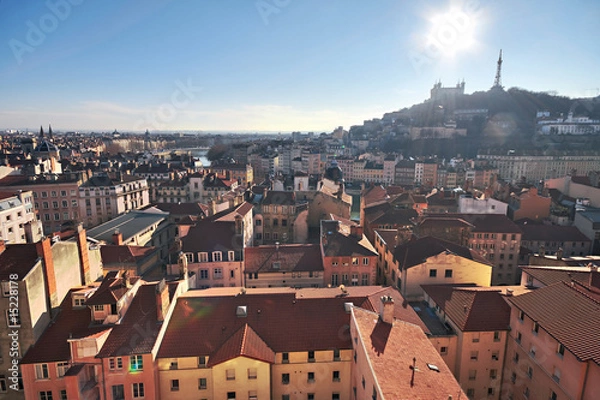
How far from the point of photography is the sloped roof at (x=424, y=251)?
120ft

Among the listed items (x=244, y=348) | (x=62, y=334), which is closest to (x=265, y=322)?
(x=244, y=348)

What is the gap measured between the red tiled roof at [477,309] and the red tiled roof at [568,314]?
6.01 ft

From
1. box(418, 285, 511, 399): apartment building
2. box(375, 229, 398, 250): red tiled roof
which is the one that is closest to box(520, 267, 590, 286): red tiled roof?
box(418, 285, 511, 399): apartment building

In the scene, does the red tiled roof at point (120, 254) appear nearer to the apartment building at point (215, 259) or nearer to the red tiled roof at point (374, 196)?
the apartment building at point (215, 259)

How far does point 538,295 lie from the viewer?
85.1ft

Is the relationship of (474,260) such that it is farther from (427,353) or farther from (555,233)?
(555,233)

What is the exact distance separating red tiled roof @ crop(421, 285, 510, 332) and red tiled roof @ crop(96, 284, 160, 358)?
22433 millimetres

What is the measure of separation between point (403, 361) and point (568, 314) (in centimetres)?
1152

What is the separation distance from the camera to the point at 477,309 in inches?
1120

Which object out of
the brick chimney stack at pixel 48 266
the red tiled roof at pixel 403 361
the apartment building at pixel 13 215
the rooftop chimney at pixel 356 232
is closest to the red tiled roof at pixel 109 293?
the brick chimney stack at pixel 48 266

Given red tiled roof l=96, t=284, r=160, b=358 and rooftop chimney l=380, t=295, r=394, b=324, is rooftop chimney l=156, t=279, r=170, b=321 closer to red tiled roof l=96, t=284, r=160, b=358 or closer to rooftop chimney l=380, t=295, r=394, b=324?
red tiled roof l=96, t=284, r=160, b=358

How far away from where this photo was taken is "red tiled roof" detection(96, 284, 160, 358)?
22.6 meters

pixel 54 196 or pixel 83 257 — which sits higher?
pixel 83 257

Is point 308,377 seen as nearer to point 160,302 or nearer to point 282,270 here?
point 160,302
